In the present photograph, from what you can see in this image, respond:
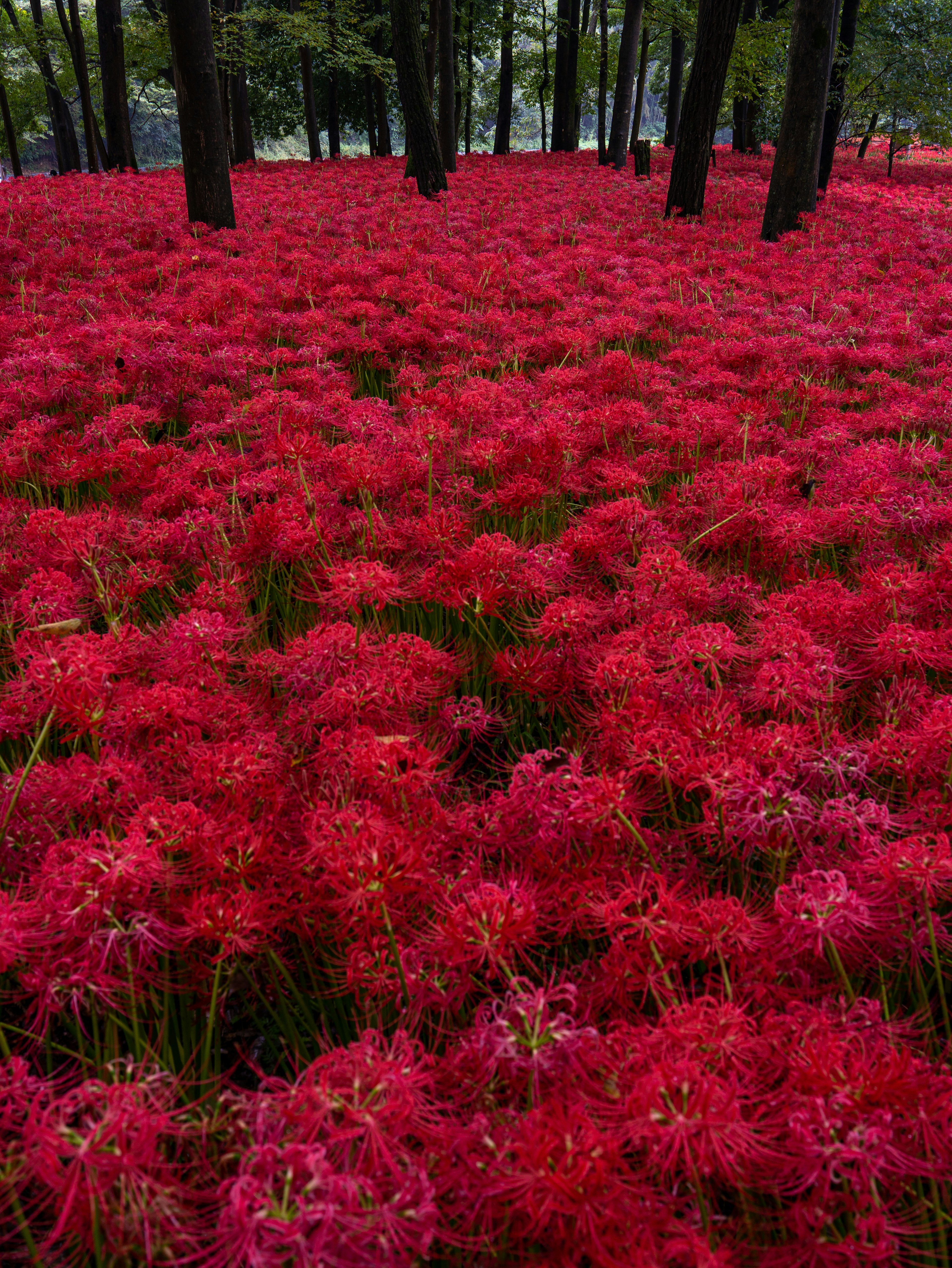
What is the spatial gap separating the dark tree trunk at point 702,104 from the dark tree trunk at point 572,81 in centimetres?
1131

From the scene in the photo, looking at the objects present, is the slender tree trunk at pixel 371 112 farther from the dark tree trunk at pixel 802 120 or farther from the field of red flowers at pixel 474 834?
the field of red flowers at pixel 474 834

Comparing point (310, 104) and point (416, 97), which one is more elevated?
point (310, 104)

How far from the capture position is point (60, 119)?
24.0 metres

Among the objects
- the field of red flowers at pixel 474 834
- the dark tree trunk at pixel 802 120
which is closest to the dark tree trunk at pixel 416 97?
the dark tree trunk at pixel 802 120

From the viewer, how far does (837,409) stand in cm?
431

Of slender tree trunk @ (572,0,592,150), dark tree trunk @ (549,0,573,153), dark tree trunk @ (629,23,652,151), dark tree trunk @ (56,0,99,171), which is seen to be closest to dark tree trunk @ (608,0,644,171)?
dark tree trunk @ (549,0,573,153)

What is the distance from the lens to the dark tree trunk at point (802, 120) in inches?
328

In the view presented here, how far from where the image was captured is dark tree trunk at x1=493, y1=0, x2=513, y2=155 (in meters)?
22.2

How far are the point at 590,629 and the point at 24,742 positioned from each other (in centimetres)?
167

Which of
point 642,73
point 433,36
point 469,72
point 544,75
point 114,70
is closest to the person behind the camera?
point 114,70

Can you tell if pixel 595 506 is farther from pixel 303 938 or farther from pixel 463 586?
pixel 303 938

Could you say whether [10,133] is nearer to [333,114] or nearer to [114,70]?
[114,70]

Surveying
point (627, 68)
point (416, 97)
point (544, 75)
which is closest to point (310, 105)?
point (627, 68)

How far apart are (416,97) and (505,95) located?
1581cm
